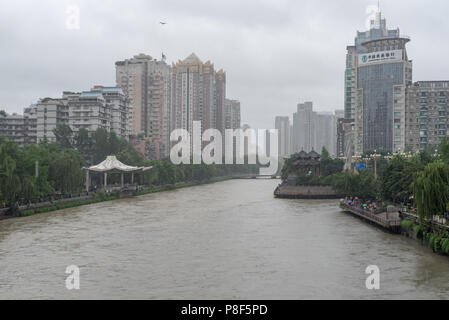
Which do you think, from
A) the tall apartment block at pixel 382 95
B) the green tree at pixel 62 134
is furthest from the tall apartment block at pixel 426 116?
the green tree at pixel 62 134

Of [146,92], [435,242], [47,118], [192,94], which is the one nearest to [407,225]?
[435,242]

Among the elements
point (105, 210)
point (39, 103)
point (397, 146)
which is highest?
point (39, 103)

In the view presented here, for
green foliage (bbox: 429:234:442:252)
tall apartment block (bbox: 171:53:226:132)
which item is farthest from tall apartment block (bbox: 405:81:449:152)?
green foliage (bbox: 429:234:442:252)

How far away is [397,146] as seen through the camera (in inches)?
4188

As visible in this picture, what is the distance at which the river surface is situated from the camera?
19.8 meters

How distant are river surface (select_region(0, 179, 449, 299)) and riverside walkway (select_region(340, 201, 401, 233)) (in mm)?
781

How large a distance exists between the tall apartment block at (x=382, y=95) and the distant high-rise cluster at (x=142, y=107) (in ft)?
174

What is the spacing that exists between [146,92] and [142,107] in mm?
4440

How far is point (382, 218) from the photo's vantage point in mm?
37750
